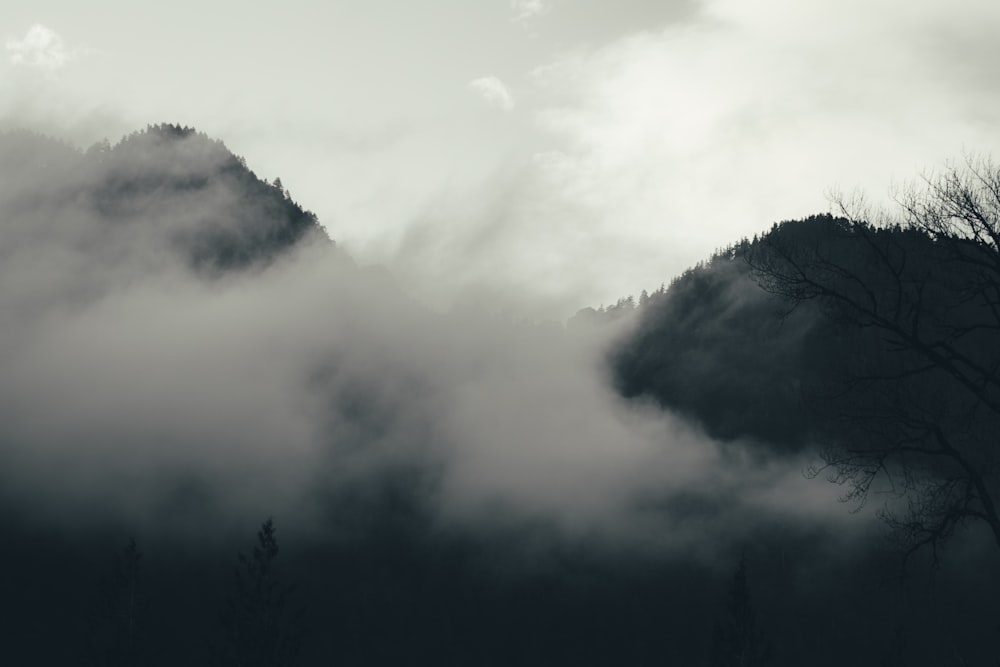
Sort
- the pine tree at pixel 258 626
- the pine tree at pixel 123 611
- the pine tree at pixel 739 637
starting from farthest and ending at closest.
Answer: the pine tree at pixel 739 637 → the pine tree at pixel 123 611 → the pine tree at pixel 258 626

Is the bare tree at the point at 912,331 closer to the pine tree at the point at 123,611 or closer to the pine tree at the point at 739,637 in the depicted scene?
the pine tree at the point at 123,611

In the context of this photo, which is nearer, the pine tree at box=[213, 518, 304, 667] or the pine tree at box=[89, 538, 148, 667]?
the pine tree at box=[213, 518, 304, 667]

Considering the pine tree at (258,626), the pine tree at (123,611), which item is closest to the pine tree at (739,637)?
the pine tree at (258,626)

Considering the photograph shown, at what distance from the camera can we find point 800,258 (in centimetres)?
1059

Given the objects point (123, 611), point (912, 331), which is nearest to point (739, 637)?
point (123, 611)

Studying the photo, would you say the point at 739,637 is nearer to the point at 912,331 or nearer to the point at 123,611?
the point at 123,611

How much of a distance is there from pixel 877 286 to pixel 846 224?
2.84ft

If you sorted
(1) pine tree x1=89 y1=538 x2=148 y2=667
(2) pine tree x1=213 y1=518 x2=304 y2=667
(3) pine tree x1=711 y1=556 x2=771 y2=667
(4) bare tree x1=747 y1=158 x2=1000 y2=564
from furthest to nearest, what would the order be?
(3) pine tree x1=711 y1=556 x2=771 y2=667 < (1) pine tree x1=89 y1=538 x2=148 y2=667 < (2) pine tree x1=213 y1=518 x2=304 y2=667 < (4) bare tree x1=747 y1=158 x2=1000 y2=564

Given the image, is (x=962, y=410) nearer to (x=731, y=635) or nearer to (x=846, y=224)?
(x=846, y=224)

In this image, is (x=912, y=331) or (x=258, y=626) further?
(x=258, y=626)

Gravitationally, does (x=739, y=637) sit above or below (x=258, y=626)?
above

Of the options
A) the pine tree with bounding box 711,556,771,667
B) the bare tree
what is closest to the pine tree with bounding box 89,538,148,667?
the pine tree with bounding box 711,556,771,667

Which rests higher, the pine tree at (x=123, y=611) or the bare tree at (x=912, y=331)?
the pine tree at (x=123, y=611)

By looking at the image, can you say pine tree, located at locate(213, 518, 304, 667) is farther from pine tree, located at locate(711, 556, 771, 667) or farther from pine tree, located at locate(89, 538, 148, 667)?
pine tree, located at locate(711, 556, 771, 667)
